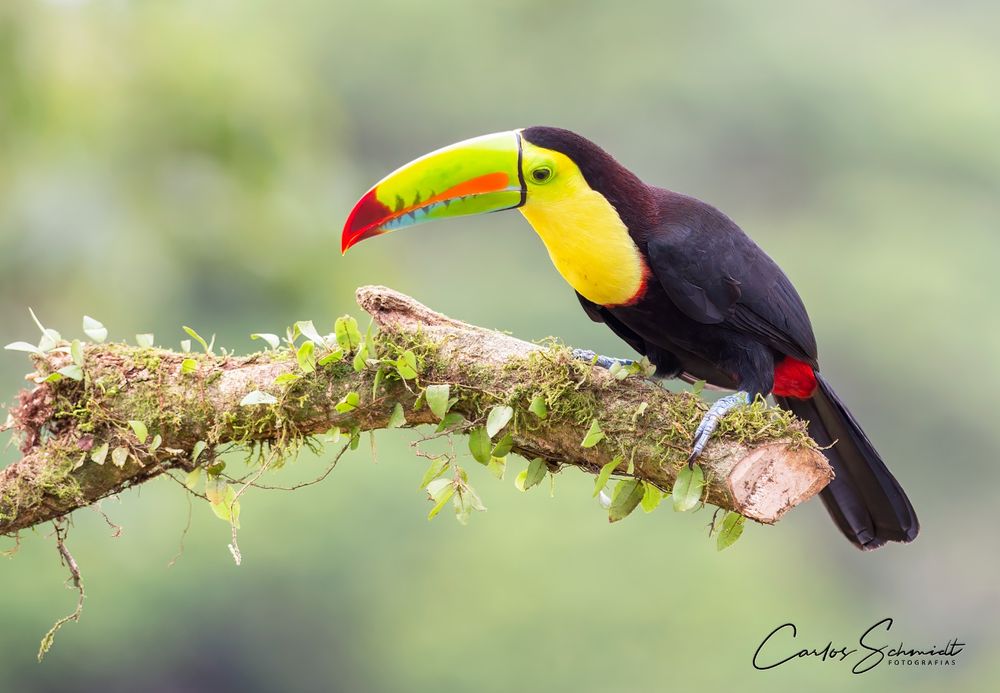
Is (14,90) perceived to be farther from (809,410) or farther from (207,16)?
(809,410)

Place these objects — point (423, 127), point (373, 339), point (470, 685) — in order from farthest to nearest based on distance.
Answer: point (423, 127) → point (470, 685) → point (373, 339)

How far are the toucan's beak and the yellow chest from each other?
94 mm

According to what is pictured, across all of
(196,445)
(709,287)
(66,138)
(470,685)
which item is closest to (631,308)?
(709,287)

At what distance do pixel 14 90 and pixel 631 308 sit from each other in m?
3.62

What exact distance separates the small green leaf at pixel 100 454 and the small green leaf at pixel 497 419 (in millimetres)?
837

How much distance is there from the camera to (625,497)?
257cm

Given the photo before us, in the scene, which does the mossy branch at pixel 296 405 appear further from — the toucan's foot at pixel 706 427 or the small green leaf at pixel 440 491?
the small green leaf at pixel 440 491

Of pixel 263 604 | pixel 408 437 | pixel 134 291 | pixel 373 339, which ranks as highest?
pixel 373 339

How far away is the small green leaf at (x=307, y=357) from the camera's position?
2.59m

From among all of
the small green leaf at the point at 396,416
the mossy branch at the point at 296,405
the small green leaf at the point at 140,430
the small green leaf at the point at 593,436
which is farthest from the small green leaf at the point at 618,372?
the small green leaf at the point at 140,430

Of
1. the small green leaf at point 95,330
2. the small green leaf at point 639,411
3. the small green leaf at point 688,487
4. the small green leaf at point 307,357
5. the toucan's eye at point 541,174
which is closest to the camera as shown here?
the small green leaf at point 688,487

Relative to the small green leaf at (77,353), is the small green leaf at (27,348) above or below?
above

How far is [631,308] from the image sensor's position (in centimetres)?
299

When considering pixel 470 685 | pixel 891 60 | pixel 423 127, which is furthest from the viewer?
pixel 423 127
